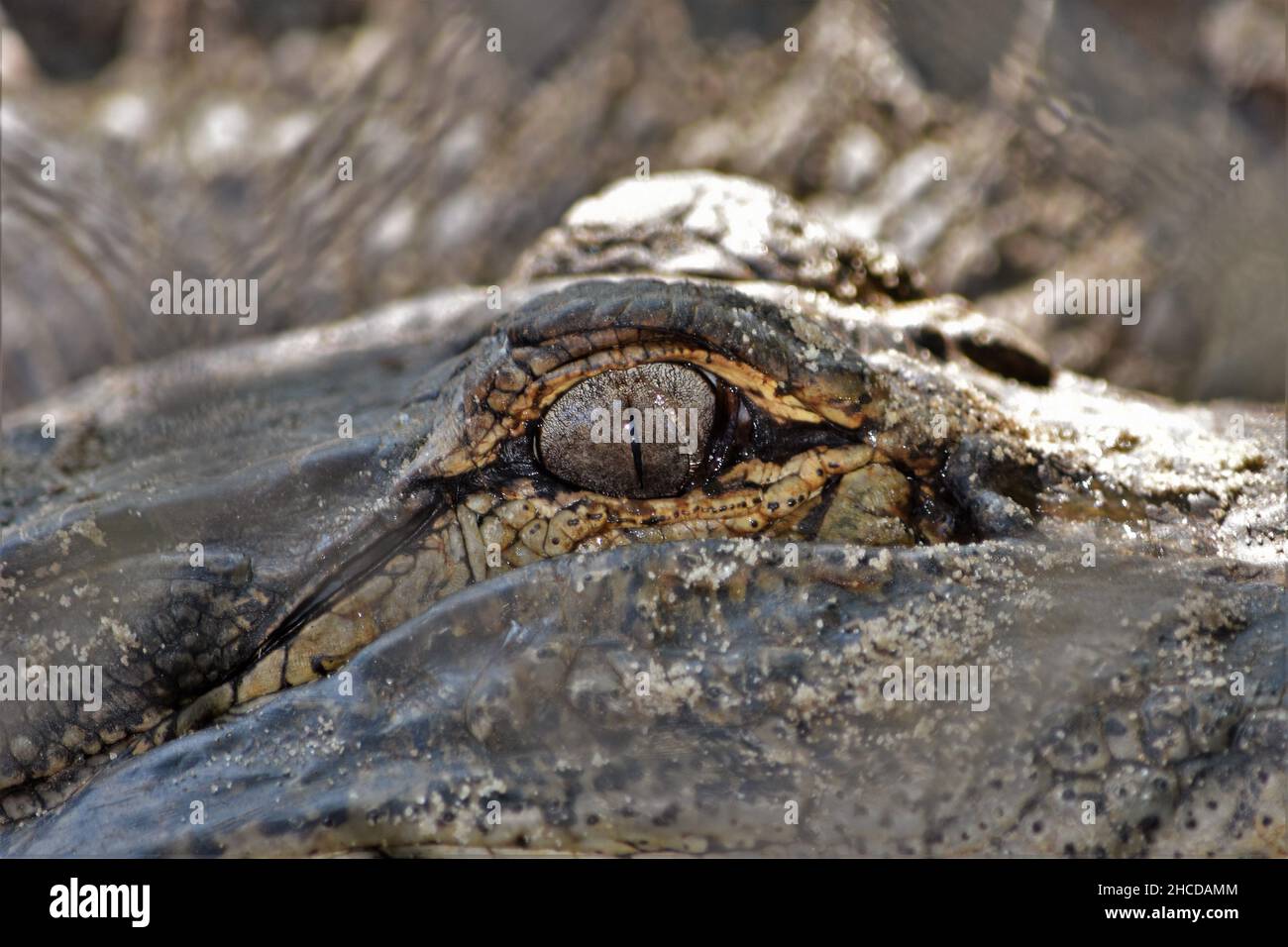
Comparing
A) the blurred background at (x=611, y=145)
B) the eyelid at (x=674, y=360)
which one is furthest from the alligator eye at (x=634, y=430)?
the blurred background at (x=611, y=145)

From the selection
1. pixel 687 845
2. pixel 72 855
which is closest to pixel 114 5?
pixel 72 855

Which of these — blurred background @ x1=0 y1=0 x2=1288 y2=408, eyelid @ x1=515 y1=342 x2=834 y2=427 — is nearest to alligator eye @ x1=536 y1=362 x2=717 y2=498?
eyelid @ x1=515 y1=342 x2=834 y2=427

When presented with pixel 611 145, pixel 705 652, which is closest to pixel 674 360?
pixel 705 652

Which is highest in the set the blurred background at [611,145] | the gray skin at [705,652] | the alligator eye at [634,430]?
the blurred background at [611,145]

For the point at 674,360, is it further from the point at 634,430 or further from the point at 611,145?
the point at 611,145

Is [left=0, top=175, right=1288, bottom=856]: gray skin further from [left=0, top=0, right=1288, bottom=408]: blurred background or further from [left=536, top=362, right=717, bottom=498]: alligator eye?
[left=0, top=0, right=1288, bottom=408]: blurred background

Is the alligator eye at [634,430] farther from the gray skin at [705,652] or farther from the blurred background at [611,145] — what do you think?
the blurred background at [611,145]

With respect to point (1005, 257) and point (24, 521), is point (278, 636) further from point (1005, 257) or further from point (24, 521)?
point (1005, 257)
